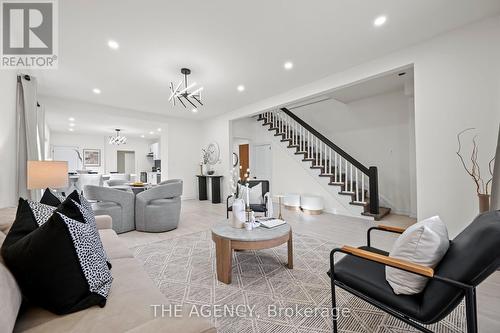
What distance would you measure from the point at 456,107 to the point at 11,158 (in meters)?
6.05

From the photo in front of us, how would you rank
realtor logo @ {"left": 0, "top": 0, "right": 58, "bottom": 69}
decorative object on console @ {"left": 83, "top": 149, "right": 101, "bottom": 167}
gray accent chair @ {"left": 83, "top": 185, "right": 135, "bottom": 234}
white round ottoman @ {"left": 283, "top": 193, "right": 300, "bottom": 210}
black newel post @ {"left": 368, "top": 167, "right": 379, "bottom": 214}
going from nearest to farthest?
realtor logo @ {"left": 0, "top": 0, "right": 58, "bottom": 69}, gray accent chair @ {"left": 83, "top": 185, "right": 135, "bottom": 234}, black newel post @ {"left": 368, "top": 167, "right": 379, "bottom": 214}, white round ottoman @ {"left": 283, "top": 193, "right": 300, "bottom": 210}, decorative object on console @ {"left": 83, "top": 149, "right": 101, "bottom": 167}

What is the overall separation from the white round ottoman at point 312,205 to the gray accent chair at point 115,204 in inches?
148

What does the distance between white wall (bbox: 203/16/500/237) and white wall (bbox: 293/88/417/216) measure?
1.98m

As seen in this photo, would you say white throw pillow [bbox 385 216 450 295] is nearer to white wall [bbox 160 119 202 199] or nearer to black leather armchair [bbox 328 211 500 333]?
black leather armchair [bbox 328 211 500 333]

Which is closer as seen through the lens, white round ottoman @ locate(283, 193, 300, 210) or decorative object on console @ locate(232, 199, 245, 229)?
decorative object on console @ locate(232, 199, 245, 229)

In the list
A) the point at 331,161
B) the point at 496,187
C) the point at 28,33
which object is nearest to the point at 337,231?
the point at 496,187

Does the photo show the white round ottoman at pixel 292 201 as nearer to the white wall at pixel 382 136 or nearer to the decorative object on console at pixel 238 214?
the white wall at pixel 382 136

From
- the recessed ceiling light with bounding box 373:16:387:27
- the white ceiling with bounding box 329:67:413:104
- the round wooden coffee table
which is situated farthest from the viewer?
the white ceiling with bounding box 329:67:413:104

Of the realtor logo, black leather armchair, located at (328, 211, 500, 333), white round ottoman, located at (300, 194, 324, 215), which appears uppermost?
the realtor logo

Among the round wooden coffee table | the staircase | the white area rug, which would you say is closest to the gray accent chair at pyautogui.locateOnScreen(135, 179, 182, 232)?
the white area rug

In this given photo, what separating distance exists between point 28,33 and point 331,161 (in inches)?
245

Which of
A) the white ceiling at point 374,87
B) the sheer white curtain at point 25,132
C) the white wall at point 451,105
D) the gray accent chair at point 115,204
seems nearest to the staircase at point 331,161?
the white ceiling at point 374,87

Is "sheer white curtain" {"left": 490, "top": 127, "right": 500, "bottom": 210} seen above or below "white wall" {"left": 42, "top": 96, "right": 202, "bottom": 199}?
below

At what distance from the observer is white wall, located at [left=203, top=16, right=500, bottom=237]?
246 cm
